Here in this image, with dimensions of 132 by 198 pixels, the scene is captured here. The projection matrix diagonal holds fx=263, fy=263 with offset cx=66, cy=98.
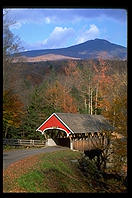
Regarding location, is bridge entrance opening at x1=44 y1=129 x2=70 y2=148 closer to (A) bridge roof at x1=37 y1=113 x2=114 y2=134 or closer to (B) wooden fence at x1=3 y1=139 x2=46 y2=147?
(B) wooden fence at x1=3 y1=139 x2=46 y2=147

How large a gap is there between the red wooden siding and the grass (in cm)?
563

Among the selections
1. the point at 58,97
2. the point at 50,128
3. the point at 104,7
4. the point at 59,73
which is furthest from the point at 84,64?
the point at 104,7

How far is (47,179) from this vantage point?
8102mm

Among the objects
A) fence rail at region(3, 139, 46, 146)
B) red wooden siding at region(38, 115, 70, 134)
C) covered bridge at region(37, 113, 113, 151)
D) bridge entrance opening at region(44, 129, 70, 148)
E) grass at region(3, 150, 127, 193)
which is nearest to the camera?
grass at region(3, 150, 127, 193)

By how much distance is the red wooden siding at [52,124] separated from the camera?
57.5 feet

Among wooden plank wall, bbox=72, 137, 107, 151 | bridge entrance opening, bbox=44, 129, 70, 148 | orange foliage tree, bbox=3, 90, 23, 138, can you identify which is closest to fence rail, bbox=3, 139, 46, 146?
bridge entrance opening, bbox=44, 129, 70, 148

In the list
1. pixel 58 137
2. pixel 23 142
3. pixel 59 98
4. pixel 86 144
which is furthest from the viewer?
pixel 58 137

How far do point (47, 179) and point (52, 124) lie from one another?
9.76 m

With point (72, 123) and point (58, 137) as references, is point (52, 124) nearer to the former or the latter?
point (72, 123)

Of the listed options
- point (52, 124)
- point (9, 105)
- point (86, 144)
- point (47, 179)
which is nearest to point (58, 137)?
point (52, 124)

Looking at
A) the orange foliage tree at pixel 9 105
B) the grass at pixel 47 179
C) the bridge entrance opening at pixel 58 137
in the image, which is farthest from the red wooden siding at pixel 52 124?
the orange foliage tree at pixel 9 105

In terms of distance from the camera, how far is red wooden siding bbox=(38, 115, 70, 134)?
17538mm

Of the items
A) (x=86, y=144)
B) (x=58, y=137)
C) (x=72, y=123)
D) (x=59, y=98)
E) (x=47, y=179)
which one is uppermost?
(x=59, y=98)
